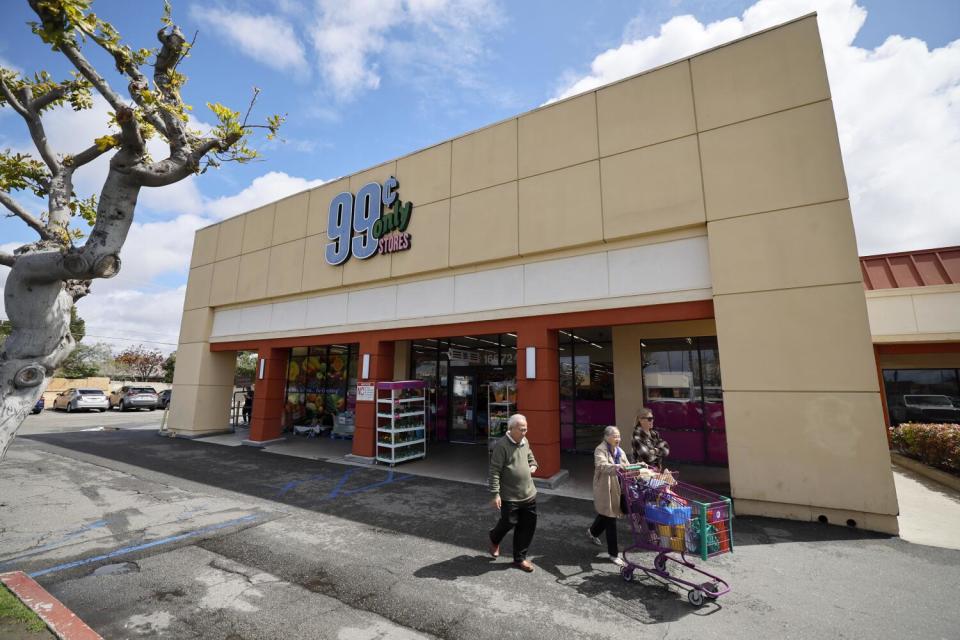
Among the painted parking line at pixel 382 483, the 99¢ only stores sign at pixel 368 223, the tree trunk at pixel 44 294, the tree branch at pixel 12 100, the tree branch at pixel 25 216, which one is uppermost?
the 99¢ only stores sign at pixel 368 223

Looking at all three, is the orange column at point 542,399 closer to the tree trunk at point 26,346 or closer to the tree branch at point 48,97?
the tree trunk at point 26,346

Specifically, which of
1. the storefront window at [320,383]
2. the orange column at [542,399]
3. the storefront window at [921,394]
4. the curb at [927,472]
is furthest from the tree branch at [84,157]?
the storefront window at [921,394]

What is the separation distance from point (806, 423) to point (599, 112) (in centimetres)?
781

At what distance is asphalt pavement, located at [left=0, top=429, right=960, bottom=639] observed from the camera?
13.4 ft

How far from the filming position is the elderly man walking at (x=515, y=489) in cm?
543

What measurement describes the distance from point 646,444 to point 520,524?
2.78 m

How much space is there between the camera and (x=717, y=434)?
451 inches

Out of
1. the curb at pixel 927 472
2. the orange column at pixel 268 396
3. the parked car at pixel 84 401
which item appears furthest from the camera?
the parked car at pixel 84 401

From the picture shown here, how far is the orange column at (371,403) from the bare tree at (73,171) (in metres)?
7.95

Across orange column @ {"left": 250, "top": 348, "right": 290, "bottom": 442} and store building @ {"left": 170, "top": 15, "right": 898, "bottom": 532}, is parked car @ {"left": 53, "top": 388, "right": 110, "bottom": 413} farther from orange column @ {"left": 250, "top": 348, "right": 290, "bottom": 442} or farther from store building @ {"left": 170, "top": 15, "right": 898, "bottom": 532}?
orange column @ {"left": 250, "top": 348, "right": 290, "bottom": 442}

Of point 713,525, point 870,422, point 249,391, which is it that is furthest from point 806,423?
point 249,391

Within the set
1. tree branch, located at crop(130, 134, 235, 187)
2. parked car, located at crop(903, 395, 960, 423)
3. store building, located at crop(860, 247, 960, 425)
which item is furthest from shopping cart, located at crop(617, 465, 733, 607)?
parked car, located at crop(903, 395, 960, 423)

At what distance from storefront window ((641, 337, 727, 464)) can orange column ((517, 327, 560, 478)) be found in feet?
12.6

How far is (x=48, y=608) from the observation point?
415 centimetres
